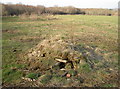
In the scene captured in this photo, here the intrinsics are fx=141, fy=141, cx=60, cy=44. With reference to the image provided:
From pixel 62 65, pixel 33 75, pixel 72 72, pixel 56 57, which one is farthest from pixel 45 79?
pixel 56 57

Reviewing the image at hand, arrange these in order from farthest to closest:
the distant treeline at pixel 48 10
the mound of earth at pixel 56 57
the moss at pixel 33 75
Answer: the distant treeline at pixel 48 10 → the mound of earth at pixel 56 57 → the moss at pixel 33 75

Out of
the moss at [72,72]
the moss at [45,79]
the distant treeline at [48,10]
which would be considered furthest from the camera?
the distant treeline at [48,10]

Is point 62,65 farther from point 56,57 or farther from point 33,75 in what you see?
point 33,75

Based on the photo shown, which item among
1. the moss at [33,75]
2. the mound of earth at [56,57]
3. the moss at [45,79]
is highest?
the mound of earth at [56,57]

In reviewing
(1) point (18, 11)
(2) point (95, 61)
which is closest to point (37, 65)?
(2) point (95, 61)

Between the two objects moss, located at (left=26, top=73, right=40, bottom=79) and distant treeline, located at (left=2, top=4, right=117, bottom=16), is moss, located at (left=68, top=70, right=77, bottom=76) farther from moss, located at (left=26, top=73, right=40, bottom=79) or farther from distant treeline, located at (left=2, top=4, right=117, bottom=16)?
distant treeline, located at (left=2, top=4, right=117, bottom=16)

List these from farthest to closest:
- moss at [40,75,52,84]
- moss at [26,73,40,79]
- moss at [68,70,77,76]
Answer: moss at [68,70,77,76]
moss at [26,73,40,79]
moss at [40,75,52,84]

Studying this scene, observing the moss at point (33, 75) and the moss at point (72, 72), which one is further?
the moss at point (72, 72)

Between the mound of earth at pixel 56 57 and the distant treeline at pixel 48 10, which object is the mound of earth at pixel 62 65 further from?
the distant treeline at pixel 48 10

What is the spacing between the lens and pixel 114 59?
19.6ft

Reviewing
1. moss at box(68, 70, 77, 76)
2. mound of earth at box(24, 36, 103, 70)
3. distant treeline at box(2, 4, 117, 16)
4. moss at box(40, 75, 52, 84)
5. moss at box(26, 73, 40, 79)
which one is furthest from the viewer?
distant treeline at box(2, 4, 117, 16)

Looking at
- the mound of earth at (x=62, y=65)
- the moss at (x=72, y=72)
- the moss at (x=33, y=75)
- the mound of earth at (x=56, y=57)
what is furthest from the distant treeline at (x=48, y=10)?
the moss at (x=72, y=72)

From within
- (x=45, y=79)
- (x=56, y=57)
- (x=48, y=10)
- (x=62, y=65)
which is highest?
(x=48, y=10)

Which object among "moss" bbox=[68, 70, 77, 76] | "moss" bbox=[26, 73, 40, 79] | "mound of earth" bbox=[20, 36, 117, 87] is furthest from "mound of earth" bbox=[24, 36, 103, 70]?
"moss" bbox=[26, 73, 40, 79]
